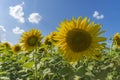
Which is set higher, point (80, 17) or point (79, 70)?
point (80, 17)

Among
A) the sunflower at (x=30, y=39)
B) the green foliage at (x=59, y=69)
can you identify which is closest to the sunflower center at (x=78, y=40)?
the green foliage at (x=59, y=69)

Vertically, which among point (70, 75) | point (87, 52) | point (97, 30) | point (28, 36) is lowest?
point (70, 75)

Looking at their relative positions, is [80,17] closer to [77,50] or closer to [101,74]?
[77,50]

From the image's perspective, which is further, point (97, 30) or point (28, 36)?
point (28, 36)

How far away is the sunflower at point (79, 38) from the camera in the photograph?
16.1 ft

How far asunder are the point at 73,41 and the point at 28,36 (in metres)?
3.61

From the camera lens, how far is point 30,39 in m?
8.52

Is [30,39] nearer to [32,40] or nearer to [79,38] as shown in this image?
[32,40]

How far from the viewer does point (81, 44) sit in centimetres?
493

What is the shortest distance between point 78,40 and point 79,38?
3 cm

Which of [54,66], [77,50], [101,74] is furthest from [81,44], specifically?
[54,66]

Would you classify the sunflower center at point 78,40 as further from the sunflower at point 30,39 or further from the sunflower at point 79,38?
the sunflower at point 30,39

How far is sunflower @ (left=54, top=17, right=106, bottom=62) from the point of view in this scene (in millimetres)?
4895

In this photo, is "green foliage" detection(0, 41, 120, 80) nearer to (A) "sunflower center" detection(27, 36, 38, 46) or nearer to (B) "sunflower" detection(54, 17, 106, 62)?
(B) "sunflower" detection(54, 17, 106, 62)
